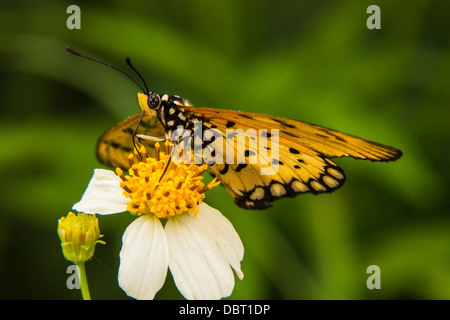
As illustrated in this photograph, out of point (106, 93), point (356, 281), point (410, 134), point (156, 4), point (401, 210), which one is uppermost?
point (156, 4)

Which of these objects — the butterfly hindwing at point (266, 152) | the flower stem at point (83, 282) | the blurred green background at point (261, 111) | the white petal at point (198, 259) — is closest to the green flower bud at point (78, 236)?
the flower stem at point (83, 282)

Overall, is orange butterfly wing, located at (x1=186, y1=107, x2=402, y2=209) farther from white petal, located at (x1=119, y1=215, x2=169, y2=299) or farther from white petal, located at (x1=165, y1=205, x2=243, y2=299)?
white petal, located at (x1=119, y1=215, x2=169, y2=299)

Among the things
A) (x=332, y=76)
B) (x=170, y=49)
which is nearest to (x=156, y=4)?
(x=170, y=49)

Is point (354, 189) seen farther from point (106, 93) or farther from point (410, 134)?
point (106, 93)

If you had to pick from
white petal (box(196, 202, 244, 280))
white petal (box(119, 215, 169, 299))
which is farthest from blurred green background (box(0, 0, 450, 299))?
white petal (box(119, 215, 169, 299))

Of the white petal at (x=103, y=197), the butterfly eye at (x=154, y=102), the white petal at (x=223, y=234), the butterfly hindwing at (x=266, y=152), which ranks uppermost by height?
the butterfly eye at (x=154, y=102)

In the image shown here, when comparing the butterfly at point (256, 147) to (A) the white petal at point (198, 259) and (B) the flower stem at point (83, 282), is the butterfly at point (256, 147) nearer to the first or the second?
(A) the white petal at point (198, 259)
